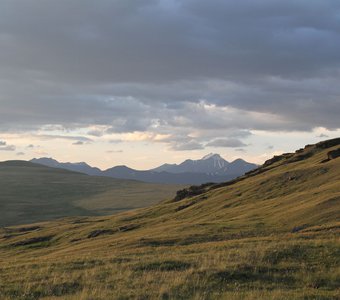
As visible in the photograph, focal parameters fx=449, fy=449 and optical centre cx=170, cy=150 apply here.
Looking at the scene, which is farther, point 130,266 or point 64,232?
point 64,232

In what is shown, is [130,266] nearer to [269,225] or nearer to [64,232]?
[269,225]

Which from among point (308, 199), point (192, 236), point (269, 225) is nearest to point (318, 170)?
point (308, 199)

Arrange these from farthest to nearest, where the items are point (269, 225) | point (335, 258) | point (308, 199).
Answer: point (308, 199), point (269, 225), point (335, 258)

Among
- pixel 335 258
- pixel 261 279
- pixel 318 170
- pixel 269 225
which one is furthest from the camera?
pixel 318 170

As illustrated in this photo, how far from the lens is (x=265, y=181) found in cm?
8631

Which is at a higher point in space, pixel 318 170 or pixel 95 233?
pixel 318 170

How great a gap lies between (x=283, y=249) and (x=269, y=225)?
27807mm

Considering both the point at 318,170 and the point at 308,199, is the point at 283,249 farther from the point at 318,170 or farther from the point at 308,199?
the point at 318,170

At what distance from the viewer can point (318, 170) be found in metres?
80.1

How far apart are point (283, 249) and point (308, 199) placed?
38.1 m

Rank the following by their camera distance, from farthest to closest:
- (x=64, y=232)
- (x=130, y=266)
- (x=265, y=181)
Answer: (x=64, y=232) < (x=265, y=181) < (x=130, y=266)

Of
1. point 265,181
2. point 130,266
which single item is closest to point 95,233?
point 265,181

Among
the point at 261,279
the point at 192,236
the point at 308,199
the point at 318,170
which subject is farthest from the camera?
the point at 318,170

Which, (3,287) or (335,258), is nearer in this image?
(3,287)
